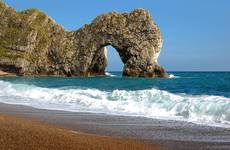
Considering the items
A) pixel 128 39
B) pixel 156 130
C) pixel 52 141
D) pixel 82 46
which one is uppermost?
pixel 128 39

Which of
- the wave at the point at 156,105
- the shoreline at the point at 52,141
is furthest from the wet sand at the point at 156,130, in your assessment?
the wave at the point at 156,105

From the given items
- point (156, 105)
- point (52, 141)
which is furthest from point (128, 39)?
point (52, 141)

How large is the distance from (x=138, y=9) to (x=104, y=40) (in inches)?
410

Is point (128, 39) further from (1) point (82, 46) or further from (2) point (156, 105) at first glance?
(2) point (156, 105)

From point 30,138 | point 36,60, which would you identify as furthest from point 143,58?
point 30,138

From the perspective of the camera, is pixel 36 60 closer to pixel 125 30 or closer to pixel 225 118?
pixel 125 30

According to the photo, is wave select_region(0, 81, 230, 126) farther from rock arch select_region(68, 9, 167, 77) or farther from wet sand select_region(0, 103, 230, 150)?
rock arch select_region(68, 9, 167, 77)

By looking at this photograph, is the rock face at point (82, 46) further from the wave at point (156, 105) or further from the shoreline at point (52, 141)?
the shoreline at point (52, 141)

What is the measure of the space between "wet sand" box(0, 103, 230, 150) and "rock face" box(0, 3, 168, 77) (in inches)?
2652

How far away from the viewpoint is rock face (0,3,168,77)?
279 ft

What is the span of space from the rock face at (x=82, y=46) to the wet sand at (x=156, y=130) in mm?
67353

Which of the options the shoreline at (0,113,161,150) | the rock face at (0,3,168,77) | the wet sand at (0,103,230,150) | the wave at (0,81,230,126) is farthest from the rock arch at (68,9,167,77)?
the shoreline at (0,113,161,150)

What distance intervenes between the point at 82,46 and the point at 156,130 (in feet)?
261

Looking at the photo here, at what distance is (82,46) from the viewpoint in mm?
89688
